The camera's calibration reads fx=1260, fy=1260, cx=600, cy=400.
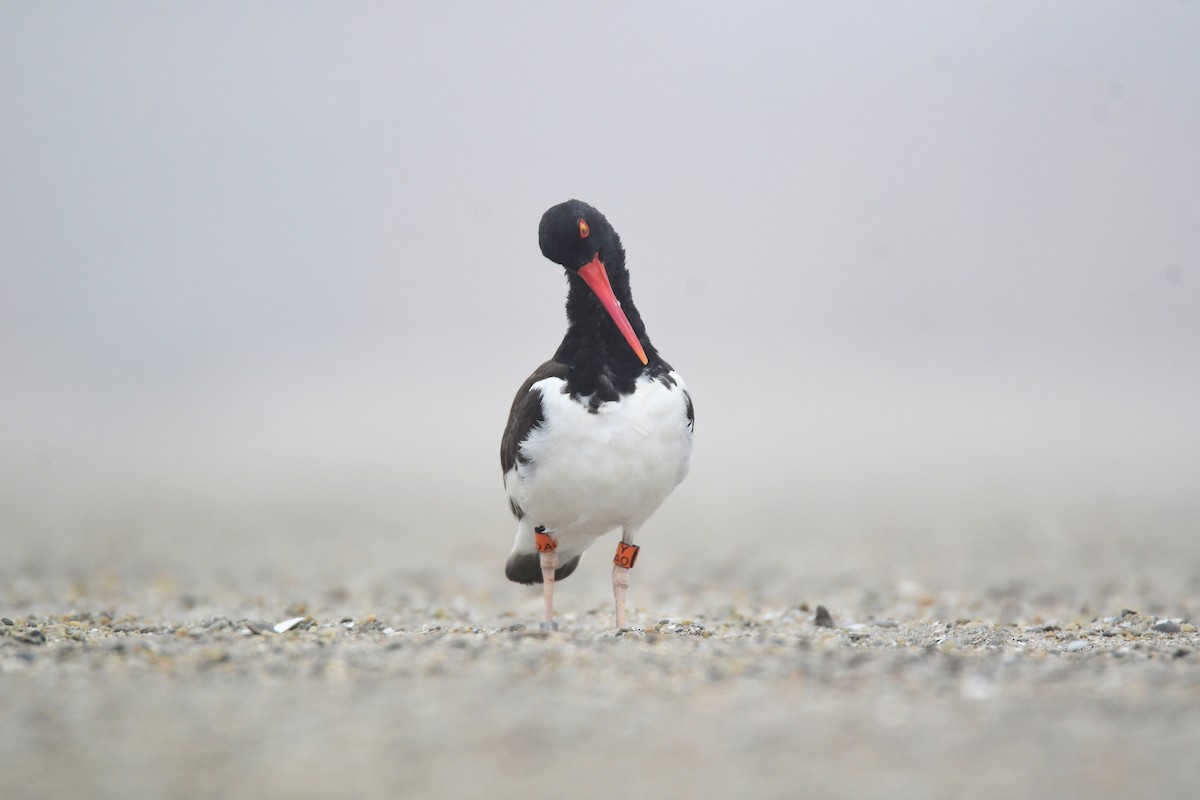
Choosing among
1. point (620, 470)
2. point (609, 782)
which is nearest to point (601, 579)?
point (620, 470)

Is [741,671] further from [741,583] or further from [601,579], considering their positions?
[601,579]

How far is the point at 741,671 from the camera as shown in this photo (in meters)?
5.59

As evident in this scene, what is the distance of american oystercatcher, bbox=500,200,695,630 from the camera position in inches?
293

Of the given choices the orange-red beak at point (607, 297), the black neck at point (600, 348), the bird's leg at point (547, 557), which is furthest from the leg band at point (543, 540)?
the orange-red beak at point (607, 297)

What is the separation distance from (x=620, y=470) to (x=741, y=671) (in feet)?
6.76

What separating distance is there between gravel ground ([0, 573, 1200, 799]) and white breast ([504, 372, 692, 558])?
0.89 metres

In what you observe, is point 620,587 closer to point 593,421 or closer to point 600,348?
point 593,421

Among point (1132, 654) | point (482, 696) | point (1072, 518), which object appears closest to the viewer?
point (482, 696)

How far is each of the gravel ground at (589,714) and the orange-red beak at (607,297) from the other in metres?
1.77

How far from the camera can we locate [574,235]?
26.3 ft

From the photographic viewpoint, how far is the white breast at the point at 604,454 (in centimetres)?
743

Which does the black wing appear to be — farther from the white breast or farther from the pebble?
the pebble

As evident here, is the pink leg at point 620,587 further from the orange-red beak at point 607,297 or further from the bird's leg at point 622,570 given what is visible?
the orange-red beak at point 607,297

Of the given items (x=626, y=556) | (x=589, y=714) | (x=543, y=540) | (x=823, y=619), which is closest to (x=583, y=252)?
(x=543, y=540)
